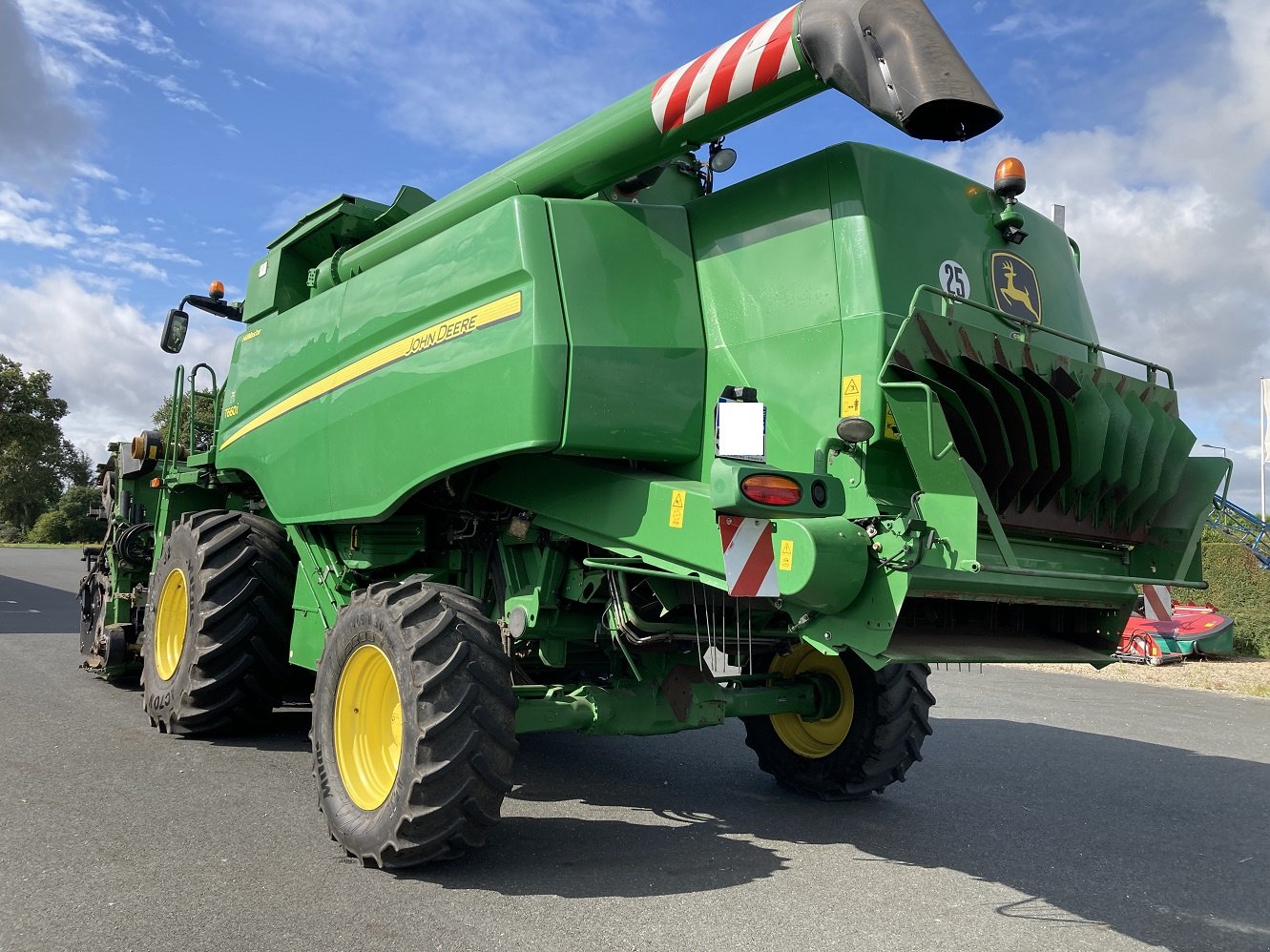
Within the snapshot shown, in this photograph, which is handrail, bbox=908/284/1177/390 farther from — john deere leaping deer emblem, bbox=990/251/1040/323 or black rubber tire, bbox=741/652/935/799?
black rubber tire, bbox=741/652/935/799

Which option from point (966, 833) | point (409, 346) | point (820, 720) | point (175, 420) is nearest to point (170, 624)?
point (175, 420)

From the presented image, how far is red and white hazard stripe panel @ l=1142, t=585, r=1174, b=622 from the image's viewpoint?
14.6ft

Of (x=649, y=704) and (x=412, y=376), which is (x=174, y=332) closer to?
(x=412, y=376)

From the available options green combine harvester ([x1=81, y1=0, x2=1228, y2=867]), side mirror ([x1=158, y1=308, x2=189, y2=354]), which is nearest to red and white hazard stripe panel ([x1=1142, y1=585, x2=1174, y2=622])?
green combine harvester ([x1=81, y1=0, x2=1228, y2=867])

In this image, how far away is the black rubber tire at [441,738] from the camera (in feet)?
13.0

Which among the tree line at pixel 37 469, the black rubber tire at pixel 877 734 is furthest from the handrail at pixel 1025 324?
the tree line at pixel 37 469

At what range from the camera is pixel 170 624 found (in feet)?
22.9

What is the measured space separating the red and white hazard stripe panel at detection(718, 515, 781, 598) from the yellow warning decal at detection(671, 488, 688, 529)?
0.33 meters

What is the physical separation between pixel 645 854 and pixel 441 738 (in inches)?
45.5

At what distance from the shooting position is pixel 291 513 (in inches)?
233

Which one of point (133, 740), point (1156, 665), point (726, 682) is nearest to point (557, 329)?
point (726, 682)

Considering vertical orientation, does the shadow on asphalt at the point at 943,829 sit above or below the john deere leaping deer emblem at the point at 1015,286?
below

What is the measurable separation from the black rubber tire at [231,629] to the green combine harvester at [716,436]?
1.28 meters

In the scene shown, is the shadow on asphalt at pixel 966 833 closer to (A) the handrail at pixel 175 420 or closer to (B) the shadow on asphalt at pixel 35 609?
(A) the handrail at pixel 175 420
